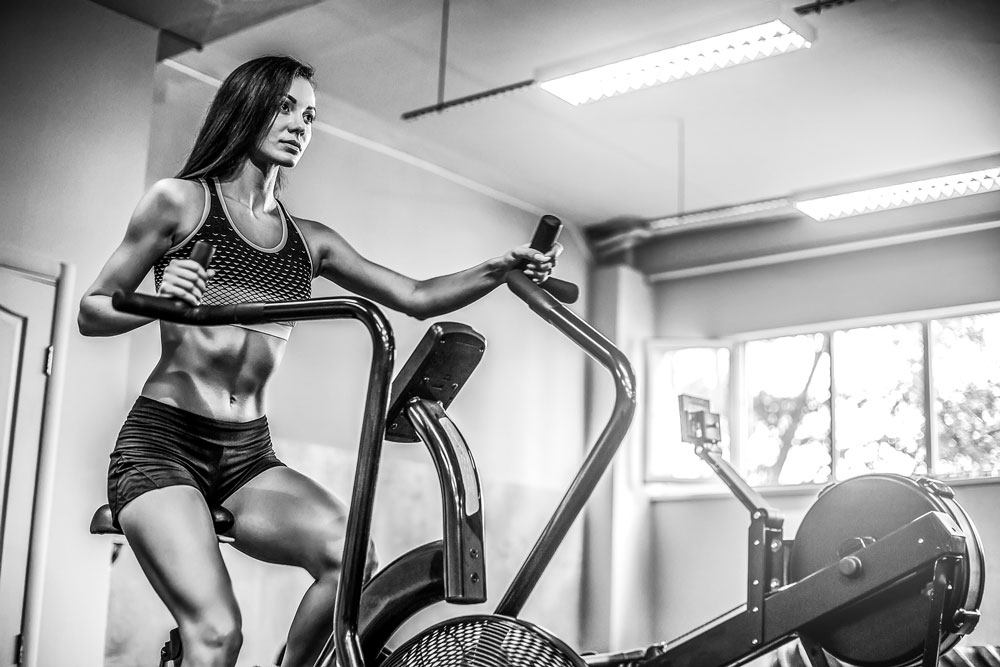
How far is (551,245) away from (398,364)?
4.28 metres

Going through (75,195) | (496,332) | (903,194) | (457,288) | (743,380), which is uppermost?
(903,194)

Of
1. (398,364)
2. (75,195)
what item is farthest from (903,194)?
(75,195)

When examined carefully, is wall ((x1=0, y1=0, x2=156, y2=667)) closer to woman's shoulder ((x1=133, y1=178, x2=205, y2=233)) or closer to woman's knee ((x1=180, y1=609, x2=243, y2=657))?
woman's shoulder ((x1=133, y1=178, x2=205, y2=233))

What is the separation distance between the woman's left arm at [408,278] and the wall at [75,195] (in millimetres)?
2345

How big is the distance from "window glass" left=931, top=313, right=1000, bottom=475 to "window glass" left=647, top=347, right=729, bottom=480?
138cm

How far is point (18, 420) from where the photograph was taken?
4117mm

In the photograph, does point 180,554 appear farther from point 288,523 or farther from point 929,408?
point 929,408

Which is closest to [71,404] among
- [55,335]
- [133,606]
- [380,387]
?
[55,335]

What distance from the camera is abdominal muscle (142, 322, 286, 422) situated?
6.81 feet

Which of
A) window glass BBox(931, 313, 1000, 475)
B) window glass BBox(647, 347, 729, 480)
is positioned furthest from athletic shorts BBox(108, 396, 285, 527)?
window glass BBox(647, 347, 729, 480)

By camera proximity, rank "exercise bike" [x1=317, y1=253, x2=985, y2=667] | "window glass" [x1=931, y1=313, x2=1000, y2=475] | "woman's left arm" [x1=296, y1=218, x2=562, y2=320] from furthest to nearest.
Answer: "window glass" [x1=931, y1=313, x2=1000, y2=475] → "exercise bike" [x1=317, y1=253, x2=985, y2=667] → "woman's left arm" [x1=296, y1=218, x2=562, y2=320]

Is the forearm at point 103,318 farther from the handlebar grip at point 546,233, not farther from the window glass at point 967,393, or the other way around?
the window glass at point 967,393

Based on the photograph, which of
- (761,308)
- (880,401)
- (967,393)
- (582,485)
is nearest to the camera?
(582,485)

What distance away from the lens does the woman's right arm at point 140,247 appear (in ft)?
6.41
